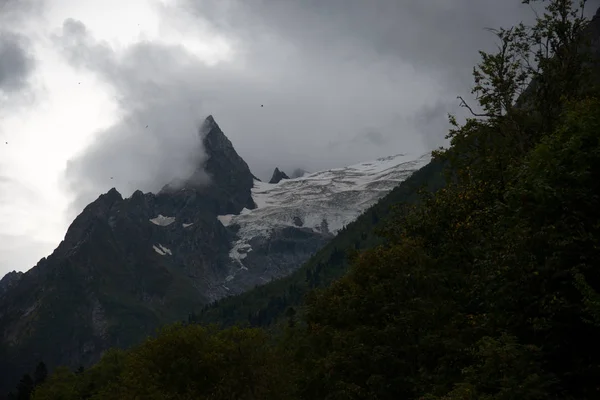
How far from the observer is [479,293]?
29.2 m

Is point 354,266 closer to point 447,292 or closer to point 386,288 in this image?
point 386,288

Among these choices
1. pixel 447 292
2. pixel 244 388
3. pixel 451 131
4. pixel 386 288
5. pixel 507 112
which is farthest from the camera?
pixel 244 388

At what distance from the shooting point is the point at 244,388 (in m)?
57.5

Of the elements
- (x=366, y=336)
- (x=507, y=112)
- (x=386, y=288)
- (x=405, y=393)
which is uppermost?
(x=507, y=112)

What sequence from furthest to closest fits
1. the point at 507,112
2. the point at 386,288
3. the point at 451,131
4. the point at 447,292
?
Answer: the point at 451,131, the point at 507,112, the point at 386,288, the point at 447,292

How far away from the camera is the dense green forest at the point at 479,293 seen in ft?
70.8

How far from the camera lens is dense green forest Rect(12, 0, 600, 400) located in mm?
21594

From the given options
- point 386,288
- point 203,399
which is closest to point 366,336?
point 386,288

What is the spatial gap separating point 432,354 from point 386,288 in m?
5.99

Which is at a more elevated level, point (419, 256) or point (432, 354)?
point (419, 256)

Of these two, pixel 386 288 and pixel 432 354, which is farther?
pixel 386 288

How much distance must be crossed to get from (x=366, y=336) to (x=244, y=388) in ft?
78.9

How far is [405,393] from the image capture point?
114 ft

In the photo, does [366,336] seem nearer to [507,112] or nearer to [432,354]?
[432,354]
